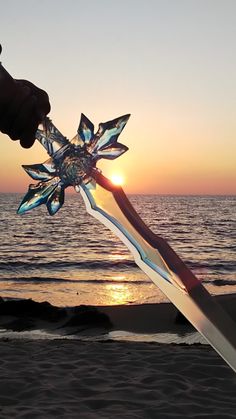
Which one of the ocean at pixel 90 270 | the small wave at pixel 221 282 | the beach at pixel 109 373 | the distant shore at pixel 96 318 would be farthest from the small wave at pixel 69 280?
the beach at pixel 109 373

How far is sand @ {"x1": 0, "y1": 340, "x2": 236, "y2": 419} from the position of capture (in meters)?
4.85

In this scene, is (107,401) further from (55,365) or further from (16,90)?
(16,90)

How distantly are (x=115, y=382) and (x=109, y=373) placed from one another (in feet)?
1.26

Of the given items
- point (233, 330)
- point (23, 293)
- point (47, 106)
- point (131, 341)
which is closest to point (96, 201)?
point (47, 106)

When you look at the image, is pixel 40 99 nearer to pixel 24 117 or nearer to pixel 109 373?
pixel 24 117

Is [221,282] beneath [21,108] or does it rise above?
beneath

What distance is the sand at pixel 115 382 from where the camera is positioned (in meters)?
4.85

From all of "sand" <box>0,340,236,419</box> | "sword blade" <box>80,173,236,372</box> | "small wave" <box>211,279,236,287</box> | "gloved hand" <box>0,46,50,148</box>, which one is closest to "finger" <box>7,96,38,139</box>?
"gloved hand" <box>0,46,50,148</box>

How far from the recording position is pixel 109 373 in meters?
6.05

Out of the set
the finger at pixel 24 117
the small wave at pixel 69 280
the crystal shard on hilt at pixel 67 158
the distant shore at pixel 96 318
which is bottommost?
the small wave at pixel 69 280

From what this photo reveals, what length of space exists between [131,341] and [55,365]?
6.82 feet

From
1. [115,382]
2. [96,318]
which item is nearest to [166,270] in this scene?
[115,382]

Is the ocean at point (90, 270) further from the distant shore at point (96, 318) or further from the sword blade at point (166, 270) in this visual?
the sword blade at point (166, 270)

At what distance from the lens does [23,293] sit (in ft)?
49.8
